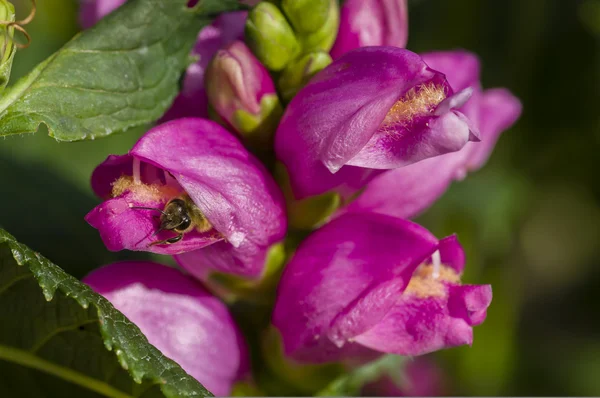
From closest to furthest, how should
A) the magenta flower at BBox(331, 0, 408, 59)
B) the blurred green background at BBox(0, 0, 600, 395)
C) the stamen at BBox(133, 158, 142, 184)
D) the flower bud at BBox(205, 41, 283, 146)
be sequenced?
the stamen at BBox(133, 158, 142, 184)
the flower bud at BBox(205, 41, 283, 146)
the magenta flower at BBox(331, 0, 408, 59)
the blurred green background at BBox(0, 0, 600, 395)

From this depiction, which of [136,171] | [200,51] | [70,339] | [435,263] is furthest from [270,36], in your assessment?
[70,339]

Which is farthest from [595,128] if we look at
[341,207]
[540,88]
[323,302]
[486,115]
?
[323,302]

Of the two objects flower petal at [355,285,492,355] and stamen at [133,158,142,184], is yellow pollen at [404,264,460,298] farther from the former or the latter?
stamen at [133,158,142,184]

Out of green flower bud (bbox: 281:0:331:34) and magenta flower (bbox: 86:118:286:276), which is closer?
magenta flower (bbox: 86:118:286:276)

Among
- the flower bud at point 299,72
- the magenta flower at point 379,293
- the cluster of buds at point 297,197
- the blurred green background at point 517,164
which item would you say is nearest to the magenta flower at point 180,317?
the cluster of buds at point 297,197

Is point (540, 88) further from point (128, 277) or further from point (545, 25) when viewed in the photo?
point (128, 277)

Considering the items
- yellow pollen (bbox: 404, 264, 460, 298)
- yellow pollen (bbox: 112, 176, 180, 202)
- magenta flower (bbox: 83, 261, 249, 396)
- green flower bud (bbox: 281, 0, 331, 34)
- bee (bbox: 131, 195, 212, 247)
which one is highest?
green flower bud (bbox: 281, 0, 331, 34)

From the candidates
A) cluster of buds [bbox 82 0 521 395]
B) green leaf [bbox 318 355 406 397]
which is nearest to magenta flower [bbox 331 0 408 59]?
cluster of buds [bbox 82 0 521 395]

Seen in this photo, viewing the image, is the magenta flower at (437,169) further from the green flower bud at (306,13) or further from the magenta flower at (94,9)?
the magenta flower at (94,9)
